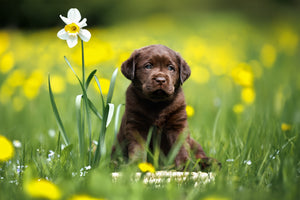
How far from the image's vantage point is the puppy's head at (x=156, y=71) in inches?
94.3

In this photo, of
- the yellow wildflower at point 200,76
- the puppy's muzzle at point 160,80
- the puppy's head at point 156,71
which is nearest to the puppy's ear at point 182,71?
the puppy's head at point 156,71

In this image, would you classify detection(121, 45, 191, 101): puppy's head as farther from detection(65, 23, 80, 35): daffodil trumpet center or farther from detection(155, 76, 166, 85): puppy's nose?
detection(65, 23, 80, 35): daffodil trumpet center

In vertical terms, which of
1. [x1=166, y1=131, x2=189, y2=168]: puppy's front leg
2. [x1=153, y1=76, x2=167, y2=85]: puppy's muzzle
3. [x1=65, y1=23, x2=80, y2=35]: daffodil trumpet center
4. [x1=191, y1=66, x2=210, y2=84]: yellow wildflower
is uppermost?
[x1=191, y1=66, x2=210, y2=84]: yellow wildflower

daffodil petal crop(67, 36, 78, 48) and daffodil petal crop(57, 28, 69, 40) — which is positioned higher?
daffodil petal crop(57, 28, 69, 40)

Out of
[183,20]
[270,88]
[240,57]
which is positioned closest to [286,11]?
[183,20]

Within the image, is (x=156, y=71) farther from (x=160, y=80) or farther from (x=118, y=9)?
(x=118, y=9)

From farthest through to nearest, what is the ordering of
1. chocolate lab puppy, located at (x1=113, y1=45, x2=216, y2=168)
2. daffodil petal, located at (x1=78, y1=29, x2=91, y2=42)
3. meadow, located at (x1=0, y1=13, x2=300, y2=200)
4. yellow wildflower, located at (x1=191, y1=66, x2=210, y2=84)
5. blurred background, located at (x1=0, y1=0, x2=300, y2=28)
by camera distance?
1. blurred background, located at (x1=0, y1=0, x2=300, y2=28)
2. yellow wildflower, located at (x1=191, y1=66, x2=210, y2=84)
3. chocolate lab puppy, located at (x1=113, y1=45, x2=216, y2=168)
4. daffodil petal, located at (x1=78, y1=29, x2=91, y2=42)
5. meadow, located at (x1=0, y1=13, x2=300, y2=200)

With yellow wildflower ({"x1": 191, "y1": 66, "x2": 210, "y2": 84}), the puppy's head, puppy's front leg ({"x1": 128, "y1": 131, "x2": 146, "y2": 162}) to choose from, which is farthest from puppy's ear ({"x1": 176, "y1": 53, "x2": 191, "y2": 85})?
yellow wildflower ({"x1": 191, "y1": 66, "x2": 210, "y2": 84})

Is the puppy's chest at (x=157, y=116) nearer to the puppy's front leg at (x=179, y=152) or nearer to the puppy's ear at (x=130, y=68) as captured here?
the puppy's front leg at (x=179, y=152)

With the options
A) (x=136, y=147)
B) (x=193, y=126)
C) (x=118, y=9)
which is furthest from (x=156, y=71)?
(x=118, y=9)

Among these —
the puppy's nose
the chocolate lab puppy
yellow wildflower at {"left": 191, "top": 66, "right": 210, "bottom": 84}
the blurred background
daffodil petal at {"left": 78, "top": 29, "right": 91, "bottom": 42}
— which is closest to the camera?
daffodil petal at {"left": 78, "top": 29, "right": 91, "bottom": 42}

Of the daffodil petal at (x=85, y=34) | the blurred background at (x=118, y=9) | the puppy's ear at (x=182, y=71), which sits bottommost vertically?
the puppy's ear at (x=182, y=71)

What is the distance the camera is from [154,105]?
2592 millimetres

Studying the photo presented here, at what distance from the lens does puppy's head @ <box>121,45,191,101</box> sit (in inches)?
94.3
